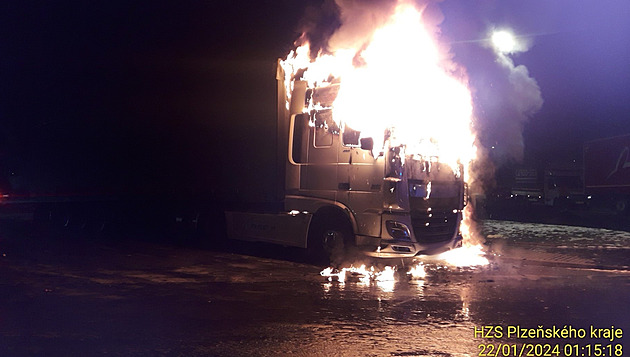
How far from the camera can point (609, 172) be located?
2706 cm

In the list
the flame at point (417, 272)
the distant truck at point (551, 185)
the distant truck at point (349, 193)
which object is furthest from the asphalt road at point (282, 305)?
the distant truck at point (551, 185)

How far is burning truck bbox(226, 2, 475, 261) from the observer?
30.8 feet

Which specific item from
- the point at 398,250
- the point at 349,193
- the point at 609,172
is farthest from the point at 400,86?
the point at 609,172

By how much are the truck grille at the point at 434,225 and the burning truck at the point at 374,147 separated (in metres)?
0.02

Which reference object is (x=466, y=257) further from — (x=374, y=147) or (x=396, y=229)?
(x=374, y=147)

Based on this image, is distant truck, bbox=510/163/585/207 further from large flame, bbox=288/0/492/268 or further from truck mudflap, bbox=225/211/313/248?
truck mudflap, bbox=225/211/313/248

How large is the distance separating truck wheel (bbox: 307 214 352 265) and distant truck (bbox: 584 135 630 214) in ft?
69.0

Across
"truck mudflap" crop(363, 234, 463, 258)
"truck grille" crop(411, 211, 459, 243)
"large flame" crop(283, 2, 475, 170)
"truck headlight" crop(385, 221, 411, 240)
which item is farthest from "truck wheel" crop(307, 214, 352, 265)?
"large flame" crop(283, 2, 475, 170)

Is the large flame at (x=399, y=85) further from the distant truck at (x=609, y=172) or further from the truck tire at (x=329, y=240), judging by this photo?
the distant truck at (x=609, y=172)

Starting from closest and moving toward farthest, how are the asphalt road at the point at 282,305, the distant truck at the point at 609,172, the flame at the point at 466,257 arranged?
the asphalt road at the point at 282,305 < the flame at the point at 466,257 < the distant truck at the point at 609,172

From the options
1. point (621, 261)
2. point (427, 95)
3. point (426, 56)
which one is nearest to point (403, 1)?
point (426, 56)

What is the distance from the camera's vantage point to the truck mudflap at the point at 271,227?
10.3m

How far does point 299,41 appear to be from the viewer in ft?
34.5

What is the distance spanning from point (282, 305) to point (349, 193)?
3.08 metres
